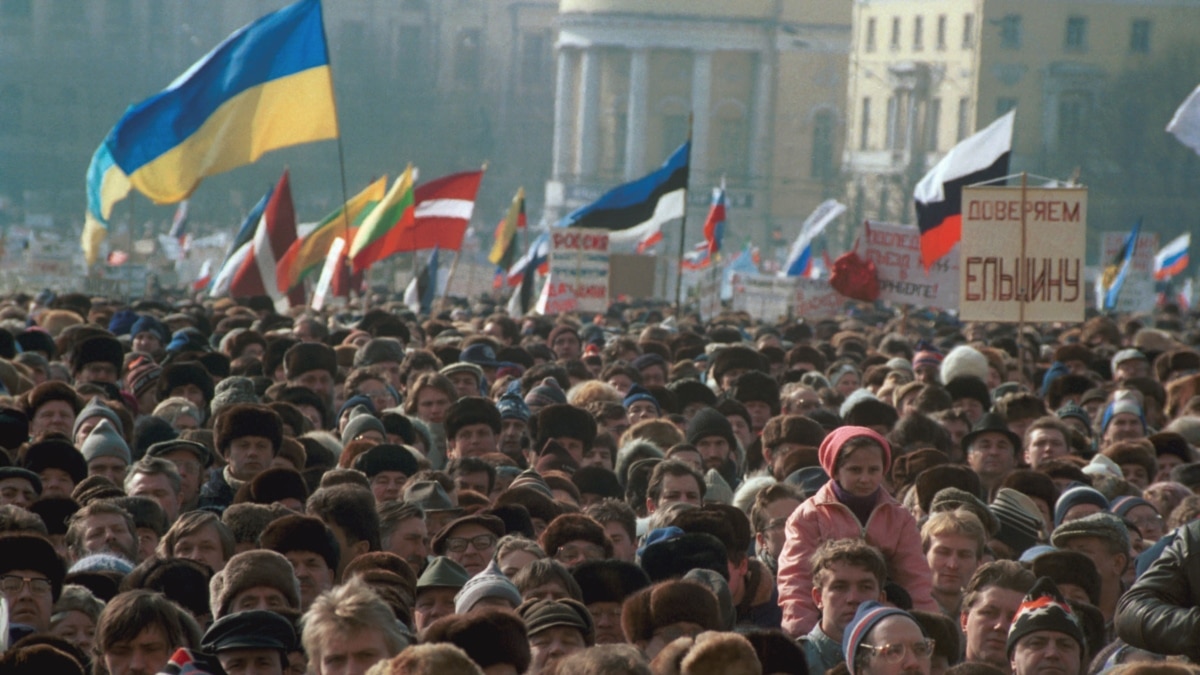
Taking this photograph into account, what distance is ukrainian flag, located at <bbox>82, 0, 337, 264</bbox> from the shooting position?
1739cm

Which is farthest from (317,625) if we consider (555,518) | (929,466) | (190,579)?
Result: (929,466)

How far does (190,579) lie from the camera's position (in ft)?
25.6

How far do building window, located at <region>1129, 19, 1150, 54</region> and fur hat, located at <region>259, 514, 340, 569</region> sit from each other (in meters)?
79.3

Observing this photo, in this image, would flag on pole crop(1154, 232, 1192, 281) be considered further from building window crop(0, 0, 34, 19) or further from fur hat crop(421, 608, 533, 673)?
building window crop(0, 0, 34, 19)

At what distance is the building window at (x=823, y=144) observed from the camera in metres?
99.7

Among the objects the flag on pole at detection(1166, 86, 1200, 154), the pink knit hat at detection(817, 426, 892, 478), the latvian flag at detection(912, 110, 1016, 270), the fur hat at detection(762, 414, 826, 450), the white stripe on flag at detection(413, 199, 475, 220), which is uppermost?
the flag on pole at detection(1166, 86, 1200, 154)

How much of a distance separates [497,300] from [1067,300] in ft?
73.2

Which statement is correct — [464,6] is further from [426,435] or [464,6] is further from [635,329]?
[426,435]

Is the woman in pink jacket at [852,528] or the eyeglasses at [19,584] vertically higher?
the woman in pink jacket at [852,528]

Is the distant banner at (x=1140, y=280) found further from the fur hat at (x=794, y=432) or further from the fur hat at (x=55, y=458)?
the fur hat at (x=55, y=458)

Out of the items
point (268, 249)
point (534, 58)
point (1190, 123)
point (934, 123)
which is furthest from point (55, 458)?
point (534, 58)

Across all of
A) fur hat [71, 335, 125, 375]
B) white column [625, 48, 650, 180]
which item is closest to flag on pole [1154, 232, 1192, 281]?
fur hat [71, 335, 125, 375]

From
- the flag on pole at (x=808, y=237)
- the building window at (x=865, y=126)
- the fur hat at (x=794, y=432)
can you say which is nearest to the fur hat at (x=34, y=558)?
the fur hat at (x=794, y=432)

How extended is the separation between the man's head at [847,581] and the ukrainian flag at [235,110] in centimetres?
1065
